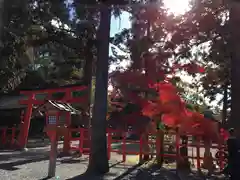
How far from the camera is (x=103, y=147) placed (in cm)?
731

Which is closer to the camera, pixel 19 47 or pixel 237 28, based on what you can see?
pixel 237 28

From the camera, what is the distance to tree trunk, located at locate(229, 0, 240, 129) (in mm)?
7020

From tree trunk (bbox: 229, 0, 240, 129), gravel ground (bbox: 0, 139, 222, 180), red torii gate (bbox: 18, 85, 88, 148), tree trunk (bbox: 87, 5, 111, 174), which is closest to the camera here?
gravel ground (bbox: 0, 139, 222, 180)

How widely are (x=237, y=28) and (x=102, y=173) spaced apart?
4753 mm

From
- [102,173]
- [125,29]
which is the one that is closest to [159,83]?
[125,29]

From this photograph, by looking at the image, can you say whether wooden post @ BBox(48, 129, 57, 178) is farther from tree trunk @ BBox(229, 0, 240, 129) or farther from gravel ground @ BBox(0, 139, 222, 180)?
tree trunk @ BBox(229, 0, 240, 129)

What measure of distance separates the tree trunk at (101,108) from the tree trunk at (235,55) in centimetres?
311

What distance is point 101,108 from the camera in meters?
7.43

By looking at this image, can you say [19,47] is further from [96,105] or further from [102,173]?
[102,173]

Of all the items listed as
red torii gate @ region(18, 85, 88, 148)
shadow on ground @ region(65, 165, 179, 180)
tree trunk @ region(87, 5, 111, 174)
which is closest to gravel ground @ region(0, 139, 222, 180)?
shadow on ground @ region(65, 165, 179, 180)

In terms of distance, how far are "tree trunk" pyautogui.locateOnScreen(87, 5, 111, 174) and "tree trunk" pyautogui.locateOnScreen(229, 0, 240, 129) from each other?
311 cm

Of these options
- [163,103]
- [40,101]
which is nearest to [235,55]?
[163,103]

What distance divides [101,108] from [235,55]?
11.7 ft

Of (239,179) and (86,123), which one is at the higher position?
(86,123)
